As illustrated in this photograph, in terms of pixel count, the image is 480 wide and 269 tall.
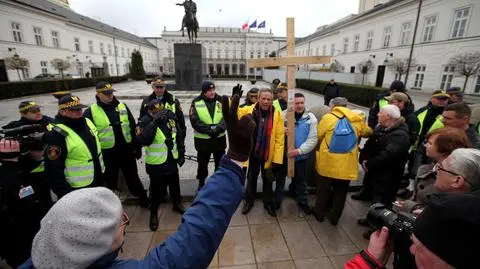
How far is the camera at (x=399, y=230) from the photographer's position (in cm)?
119

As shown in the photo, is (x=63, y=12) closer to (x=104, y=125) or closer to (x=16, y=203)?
(x=104, y=125)

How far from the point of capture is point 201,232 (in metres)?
1.00

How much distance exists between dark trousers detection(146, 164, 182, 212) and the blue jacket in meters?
→ 2.35

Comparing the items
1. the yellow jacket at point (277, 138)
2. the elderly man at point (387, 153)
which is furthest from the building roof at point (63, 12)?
the elderly man at point (387, 153)

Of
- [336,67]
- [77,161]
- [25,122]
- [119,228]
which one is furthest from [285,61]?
[336,67]

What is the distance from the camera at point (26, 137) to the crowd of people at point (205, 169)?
0.04 meters

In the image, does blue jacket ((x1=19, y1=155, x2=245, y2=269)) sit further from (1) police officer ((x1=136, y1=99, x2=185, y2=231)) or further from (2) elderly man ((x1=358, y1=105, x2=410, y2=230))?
(2) elderly man ((x1=358, y1=105, x2=410, y2=230))

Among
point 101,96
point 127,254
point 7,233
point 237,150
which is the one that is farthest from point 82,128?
point 237,150

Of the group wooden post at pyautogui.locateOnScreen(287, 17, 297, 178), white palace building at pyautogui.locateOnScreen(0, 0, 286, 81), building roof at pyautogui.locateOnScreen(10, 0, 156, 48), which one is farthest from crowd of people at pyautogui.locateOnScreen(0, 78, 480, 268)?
building roof at pyautogui.locateOnScreen(10, 0, 156, 48)

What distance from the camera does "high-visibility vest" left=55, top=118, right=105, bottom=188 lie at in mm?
2514

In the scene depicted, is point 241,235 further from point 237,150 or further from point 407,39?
point 407,39

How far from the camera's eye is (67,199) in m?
0.87

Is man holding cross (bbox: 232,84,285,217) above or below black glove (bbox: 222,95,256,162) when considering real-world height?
below

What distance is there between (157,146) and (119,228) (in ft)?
7.66
